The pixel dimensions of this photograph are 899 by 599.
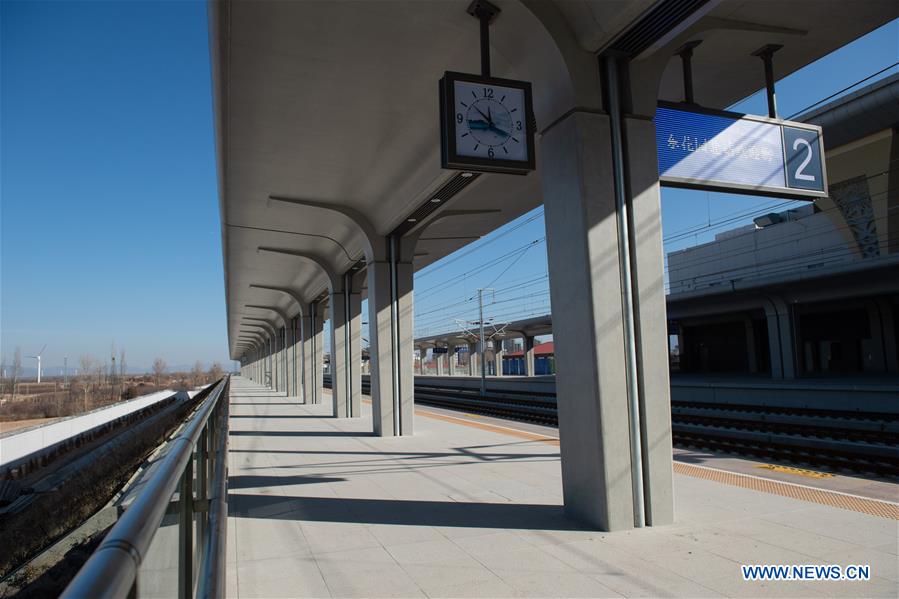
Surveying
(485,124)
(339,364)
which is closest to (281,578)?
(485,124)

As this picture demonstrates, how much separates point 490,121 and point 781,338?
24680 mm

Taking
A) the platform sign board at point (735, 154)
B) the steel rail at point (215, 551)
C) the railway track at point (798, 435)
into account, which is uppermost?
the platform sign board at point (735, 154)

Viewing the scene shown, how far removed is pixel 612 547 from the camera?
4578 mm

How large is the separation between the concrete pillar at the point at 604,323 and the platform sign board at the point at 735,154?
1.20ft

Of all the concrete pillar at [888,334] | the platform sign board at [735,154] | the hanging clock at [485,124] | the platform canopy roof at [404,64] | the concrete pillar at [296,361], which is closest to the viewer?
the hanging clock at [485,124]

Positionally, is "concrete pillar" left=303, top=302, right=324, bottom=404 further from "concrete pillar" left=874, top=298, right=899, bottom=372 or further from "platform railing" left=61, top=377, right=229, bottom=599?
"concrete pillar" left=874, top=298, right=899, bottom=372

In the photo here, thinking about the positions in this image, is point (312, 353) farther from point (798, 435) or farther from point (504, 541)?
point (504, 541)

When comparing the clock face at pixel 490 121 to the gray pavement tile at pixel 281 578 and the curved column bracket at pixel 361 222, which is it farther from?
the curved column bracket at pixel 361 222

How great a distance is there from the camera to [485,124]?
16.9ft

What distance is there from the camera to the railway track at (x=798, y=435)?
909 cm

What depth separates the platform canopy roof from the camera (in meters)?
5.35

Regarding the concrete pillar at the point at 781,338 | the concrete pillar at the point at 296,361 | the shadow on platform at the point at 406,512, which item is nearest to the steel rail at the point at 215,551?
the shadow on platform at the point at 406,512

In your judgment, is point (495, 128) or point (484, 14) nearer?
point (495, 128)

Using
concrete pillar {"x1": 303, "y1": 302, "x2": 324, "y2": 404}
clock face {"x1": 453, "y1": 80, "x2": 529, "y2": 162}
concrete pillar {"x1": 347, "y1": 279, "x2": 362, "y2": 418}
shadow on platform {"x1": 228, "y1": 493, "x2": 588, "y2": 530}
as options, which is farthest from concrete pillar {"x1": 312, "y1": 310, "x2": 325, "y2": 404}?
clock face {"x1": 453, "y1": 80, "x2": 529, "y2": 162}
